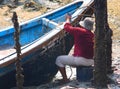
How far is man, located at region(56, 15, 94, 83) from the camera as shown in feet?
27.7

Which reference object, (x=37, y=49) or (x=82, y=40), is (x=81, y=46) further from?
(x=37, y=49)

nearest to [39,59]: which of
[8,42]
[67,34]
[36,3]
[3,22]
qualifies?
[67,34]

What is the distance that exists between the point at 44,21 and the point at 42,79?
6.57 feet

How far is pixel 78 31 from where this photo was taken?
8406 mm

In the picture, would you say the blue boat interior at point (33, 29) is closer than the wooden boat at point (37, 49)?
No

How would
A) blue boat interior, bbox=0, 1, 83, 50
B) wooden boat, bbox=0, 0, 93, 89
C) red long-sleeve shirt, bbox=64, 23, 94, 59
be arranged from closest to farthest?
wooden boat, bbox=0, 0, 93, 89
red long-sleeve shirt, bbox=64, 23, 94, 59
blue boat interior, bbox=0, 1, 83, 50

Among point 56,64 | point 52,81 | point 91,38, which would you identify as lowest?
point 52,81

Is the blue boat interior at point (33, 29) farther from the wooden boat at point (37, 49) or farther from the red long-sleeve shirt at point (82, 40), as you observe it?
the red long-sleeve shirt at point (82, 40)

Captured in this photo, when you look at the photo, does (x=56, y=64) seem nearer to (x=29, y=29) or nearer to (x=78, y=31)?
(x=78, y=31)

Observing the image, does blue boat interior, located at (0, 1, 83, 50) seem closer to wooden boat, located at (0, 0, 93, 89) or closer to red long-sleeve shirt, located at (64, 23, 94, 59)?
wooden boat, located at (0, 0, 93, 89)

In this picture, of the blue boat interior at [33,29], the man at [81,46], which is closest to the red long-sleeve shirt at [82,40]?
the man at [81,46]

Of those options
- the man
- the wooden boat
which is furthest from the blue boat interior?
the man

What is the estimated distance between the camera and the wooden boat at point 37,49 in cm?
828

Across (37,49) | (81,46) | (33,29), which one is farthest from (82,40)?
(33,29)
